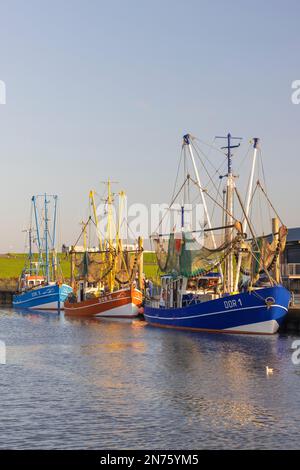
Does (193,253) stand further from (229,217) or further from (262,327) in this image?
(262,327)

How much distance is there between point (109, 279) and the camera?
120750 mm

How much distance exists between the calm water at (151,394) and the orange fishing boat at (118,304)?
121 feet

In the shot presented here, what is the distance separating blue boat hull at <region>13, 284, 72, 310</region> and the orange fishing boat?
25.5m

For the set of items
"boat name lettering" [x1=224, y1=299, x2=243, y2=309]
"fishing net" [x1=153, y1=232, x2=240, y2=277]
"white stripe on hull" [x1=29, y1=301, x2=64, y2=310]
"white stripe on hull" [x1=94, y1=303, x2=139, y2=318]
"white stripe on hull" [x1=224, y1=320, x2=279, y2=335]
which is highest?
"fishing net" [x1=153, y1=232, x2=240, y2=277]

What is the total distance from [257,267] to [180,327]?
37.9 ft

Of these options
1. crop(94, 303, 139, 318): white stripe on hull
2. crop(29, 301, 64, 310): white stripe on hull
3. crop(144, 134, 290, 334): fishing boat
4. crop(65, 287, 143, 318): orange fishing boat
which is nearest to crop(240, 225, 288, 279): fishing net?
crop(144, 134, 290, 334): fishing boat

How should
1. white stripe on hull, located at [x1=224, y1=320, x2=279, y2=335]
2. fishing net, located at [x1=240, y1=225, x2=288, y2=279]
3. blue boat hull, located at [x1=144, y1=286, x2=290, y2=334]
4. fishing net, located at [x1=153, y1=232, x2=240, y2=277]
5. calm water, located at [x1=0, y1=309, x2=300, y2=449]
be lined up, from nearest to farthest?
calm water, located at [x1=0, y1=309, x2=300, y2=449] < blue boat hull, located at [x1=144, y1=286, x2=290, y2=334] < white stripe on hull, located at [x1=224, y1=320, x2=279, y2=335] < fishing net, located at [x1=240, y1=225, x2=288, y2=279] < fishing net, located at [x1=153, y1=232, x2=240, y2=277]

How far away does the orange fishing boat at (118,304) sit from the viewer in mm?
109062

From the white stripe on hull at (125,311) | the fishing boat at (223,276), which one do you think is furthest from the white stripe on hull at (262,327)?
the white stripe on hull at (125,311)

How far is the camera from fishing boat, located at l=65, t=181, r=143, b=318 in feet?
361

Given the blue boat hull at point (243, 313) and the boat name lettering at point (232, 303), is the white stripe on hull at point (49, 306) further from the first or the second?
the boat name lettering at point (232, 303)

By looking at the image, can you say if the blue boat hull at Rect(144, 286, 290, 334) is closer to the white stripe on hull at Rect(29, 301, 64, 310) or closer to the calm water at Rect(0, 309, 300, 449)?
the calm water at Rect(0, 309, 300, 449)

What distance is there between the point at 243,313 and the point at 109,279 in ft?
164

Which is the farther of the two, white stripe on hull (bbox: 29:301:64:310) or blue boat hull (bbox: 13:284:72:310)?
white stripe on hull (bbox: 29:301:64:310)
